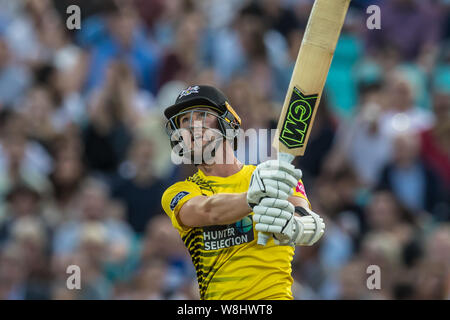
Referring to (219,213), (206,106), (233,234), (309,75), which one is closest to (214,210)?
(219,213)

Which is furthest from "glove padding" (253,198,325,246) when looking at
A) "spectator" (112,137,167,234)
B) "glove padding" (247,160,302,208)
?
"spectator" (112,137,167,234)

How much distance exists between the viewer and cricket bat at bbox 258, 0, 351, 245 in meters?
5.75

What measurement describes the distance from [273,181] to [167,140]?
19.4 feet

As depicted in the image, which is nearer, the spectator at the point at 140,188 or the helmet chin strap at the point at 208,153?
the helmet chin strap at the point at 208,153

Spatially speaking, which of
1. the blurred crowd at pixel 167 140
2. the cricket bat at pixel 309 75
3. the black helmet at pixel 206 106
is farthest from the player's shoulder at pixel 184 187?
the blurred crowd at pixel 167 140

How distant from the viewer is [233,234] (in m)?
6.23

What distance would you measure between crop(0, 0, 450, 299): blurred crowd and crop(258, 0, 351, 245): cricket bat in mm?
3529

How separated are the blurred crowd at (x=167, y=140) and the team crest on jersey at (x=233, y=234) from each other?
2.95 meters

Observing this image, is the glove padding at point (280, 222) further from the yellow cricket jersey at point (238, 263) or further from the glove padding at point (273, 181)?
the yellow cricket jersey at point (238, 263)

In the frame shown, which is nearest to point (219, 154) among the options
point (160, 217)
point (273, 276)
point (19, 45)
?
point (273, 276)

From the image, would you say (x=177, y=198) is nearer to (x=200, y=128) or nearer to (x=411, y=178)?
(x=200, y=128)

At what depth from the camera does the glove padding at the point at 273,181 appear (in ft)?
18.2

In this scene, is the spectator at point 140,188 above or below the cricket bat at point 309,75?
above
